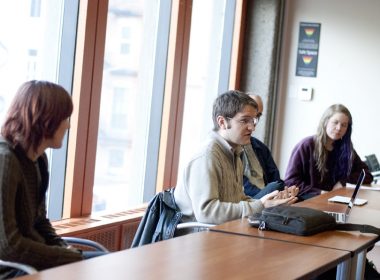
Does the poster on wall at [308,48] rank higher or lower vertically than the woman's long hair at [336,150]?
higher

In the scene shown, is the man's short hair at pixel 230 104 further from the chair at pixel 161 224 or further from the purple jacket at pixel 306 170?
the purple jacket at pixel 306 170

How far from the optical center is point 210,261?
2.38 m

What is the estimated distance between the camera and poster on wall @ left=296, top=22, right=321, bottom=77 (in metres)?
7.04

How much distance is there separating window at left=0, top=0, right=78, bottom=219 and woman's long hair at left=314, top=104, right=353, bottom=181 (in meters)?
1.88

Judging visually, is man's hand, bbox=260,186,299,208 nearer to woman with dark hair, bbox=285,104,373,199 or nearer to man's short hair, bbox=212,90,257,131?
man's short hair, bbox=212,90,257,131

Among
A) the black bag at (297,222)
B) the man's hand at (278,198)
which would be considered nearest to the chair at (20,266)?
the black bag at (297,222)

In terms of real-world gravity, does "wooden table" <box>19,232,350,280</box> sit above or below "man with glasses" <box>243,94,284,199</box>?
below

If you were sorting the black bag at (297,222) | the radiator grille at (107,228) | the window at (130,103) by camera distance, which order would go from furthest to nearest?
1. the window at (130,103)
2. the radiator grille at (107,228)
3. the black bag at (297,222)

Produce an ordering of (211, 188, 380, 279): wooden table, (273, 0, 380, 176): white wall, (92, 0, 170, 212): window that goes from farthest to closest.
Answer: (273, 0, 380, 176): white wall < (92, 0, 170, 212): window < (211, 188, 380, 279): wooden table

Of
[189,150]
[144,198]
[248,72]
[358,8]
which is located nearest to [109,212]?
[144,198]

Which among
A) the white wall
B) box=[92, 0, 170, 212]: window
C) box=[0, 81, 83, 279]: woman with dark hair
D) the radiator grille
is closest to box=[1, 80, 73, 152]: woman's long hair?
box=[0, 81, 83, 279]: woman with dark hair

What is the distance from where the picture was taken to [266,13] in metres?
6.84

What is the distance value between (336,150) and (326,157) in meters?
0.15

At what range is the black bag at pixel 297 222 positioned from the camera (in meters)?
2.97
